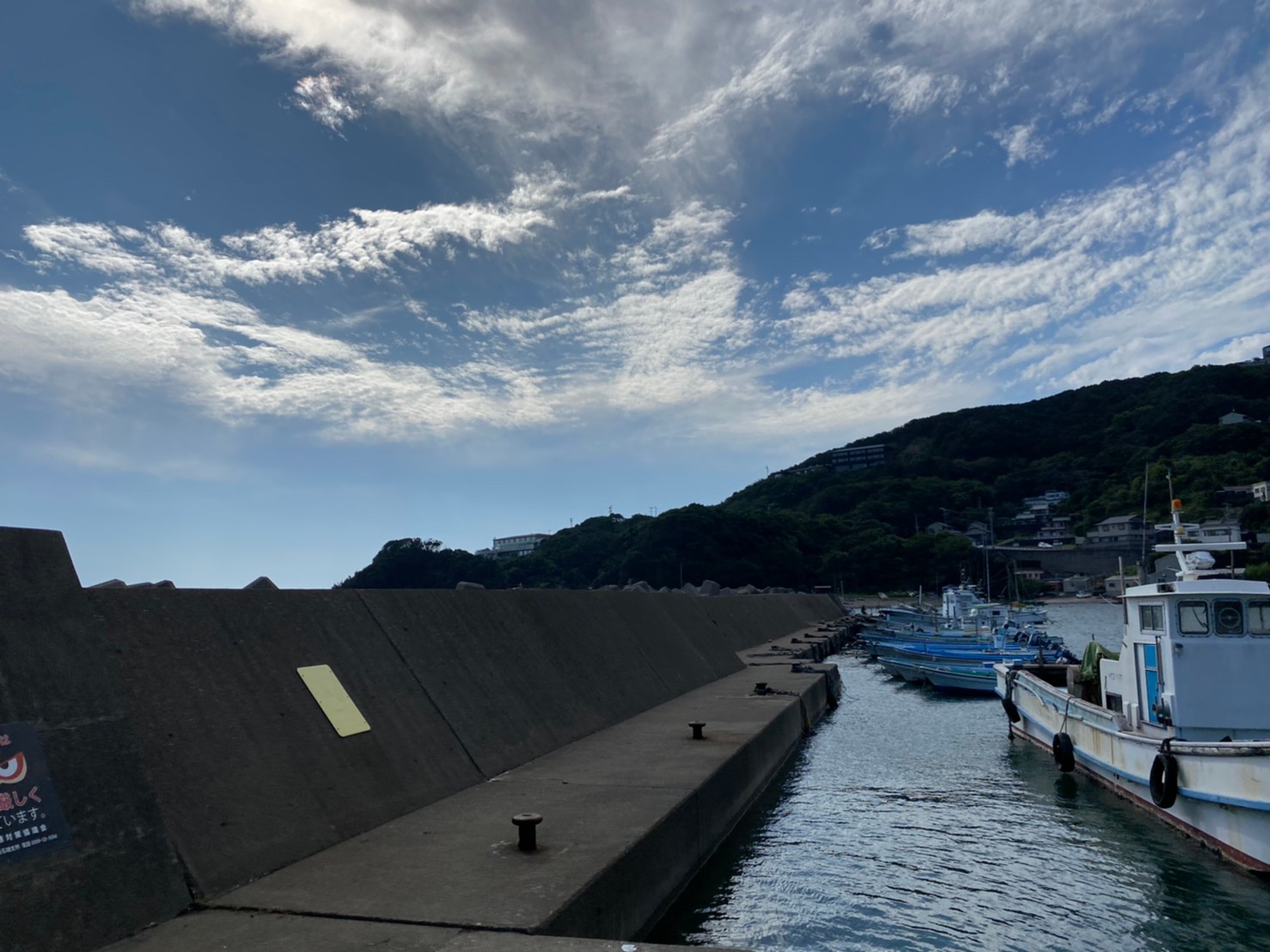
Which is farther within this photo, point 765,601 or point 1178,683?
point 765,601

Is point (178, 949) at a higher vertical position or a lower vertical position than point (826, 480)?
lower

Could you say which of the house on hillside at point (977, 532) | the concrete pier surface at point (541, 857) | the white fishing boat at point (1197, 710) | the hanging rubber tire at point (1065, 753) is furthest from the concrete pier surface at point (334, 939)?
the house on hillside at point (977, 532)

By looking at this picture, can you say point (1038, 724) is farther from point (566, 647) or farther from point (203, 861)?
point (203, 861)

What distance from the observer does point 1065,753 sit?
569 inches

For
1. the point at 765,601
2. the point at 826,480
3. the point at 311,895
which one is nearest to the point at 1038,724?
the point at 311,895

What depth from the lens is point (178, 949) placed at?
4.62 meters

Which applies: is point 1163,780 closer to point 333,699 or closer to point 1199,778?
point 1199,778

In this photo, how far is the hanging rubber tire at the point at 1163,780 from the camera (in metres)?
10.4

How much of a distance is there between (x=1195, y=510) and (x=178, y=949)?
105509mm

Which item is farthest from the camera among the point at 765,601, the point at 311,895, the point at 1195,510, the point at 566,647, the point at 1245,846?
the point at 1195,510

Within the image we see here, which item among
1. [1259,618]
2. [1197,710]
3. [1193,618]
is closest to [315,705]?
[1197,710]

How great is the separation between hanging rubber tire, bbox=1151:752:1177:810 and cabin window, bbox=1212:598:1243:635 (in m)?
1.95

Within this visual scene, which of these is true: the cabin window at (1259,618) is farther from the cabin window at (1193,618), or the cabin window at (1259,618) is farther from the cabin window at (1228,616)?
the cabin window at (1193,618)

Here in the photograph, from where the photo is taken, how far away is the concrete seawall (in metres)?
5.09
